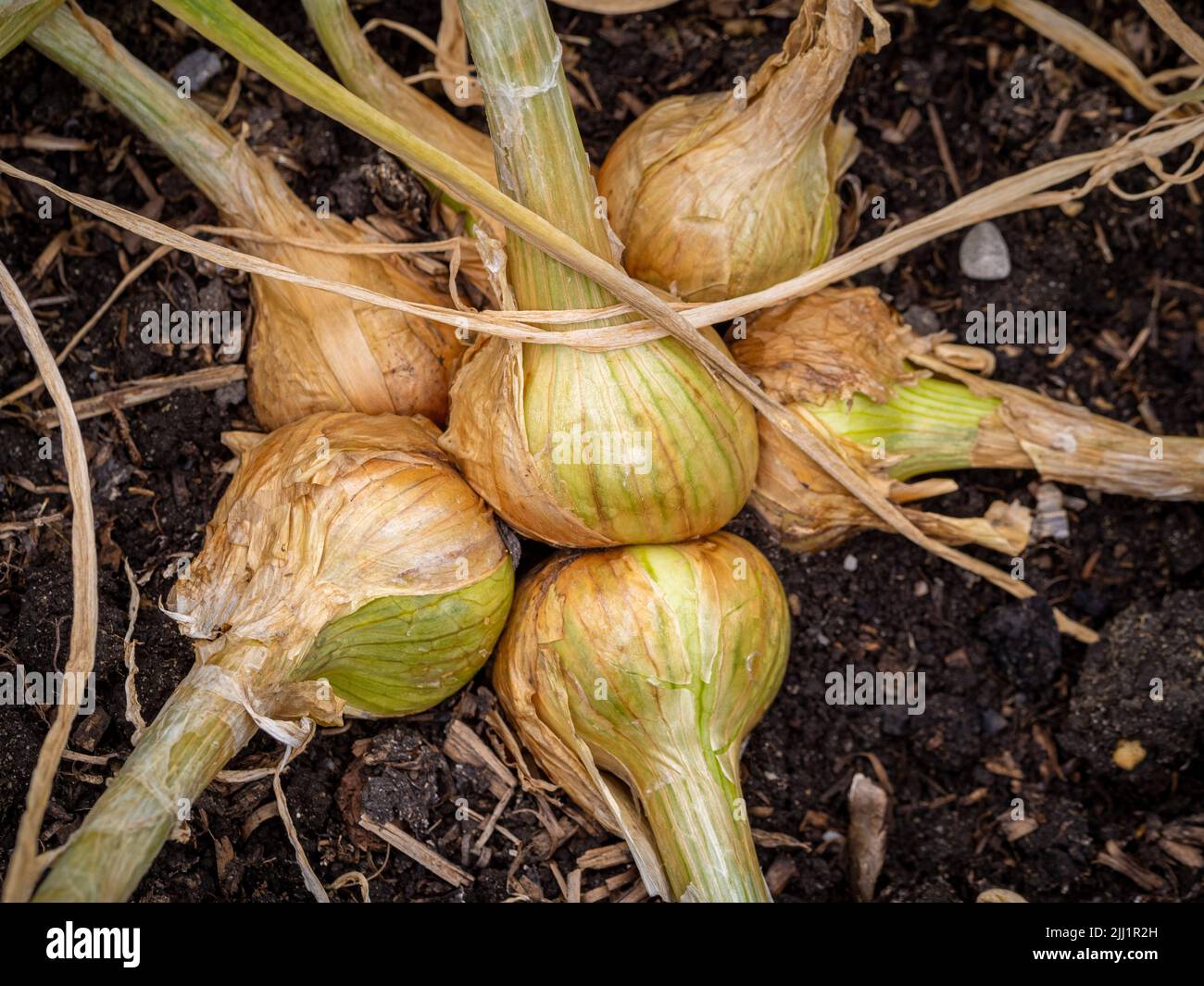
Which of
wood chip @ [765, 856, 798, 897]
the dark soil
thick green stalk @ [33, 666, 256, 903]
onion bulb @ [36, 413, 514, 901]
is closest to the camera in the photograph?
thick green stalk @ [33, 666, 256, 903]

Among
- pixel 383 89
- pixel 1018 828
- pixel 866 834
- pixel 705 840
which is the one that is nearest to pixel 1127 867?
pixel 1018 828

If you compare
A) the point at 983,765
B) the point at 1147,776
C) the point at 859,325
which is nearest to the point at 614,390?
the point at 859,325

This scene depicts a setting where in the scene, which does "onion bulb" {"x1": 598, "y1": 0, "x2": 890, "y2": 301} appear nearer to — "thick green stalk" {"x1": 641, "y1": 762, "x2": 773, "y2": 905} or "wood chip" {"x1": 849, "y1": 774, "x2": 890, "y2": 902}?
"thick green stalk" {"x1": 641, "y1": 762, "x2": 773, "y2": 905}

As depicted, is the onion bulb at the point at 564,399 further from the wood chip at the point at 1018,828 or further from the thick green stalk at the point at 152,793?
the wood chip at the point at 1018,828
